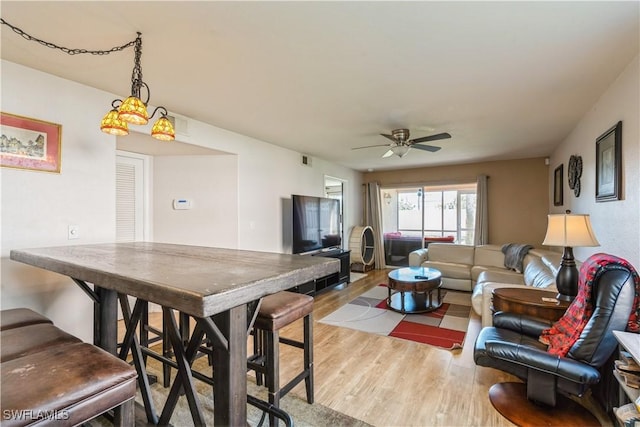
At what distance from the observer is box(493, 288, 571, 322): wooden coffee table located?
2.26 metres

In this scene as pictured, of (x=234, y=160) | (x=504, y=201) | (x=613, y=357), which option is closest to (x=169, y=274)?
(x=613, y=357)

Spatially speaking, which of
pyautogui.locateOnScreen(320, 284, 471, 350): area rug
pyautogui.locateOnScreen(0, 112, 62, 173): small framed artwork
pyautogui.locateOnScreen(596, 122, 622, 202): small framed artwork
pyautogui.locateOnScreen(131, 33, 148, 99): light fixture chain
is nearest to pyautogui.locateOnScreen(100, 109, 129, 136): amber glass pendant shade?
pyautogui.locateOnScreen(131, 33, 148, 99): light fixture chain

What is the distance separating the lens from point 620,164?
2.26 metres

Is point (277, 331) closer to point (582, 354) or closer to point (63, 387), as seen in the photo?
point (63, 387)

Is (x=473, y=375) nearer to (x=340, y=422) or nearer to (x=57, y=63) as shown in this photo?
(x=340, y=422)

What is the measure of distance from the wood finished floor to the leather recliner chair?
1.05 feet

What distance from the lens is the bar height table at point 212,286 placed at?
98 cm

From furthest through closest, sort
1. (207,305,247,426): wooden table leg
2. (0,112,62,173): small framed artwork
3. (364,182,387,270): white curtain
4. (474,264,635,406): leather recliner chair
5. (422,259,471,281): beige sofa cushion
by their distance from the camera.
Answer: (364,182,387,270): white curtain → (422,259,471,281): beige sofa cushion → (0,112,62,173): small framed artwork → (474,264,635,406): leather recliner chair → (207,305,247,426): wooden table leg

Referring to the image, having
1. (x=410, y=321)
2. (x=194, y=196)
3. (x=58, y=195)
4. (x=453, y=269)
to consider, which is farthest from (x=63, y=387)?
(x=453, y=269)

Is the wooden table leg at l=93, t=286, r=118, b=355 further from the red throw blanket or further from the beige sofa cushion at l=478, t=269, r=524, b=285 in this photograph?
the beige sofa cushion at l=478, t=269, r=524, b=285

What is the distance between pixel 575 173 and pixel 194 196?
15.3ft

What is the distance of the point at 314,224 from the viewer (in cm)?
513

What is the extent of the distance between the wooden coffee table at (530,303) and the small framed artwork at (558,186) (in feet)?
8.65

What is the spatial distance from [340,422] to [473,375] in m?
1.21
